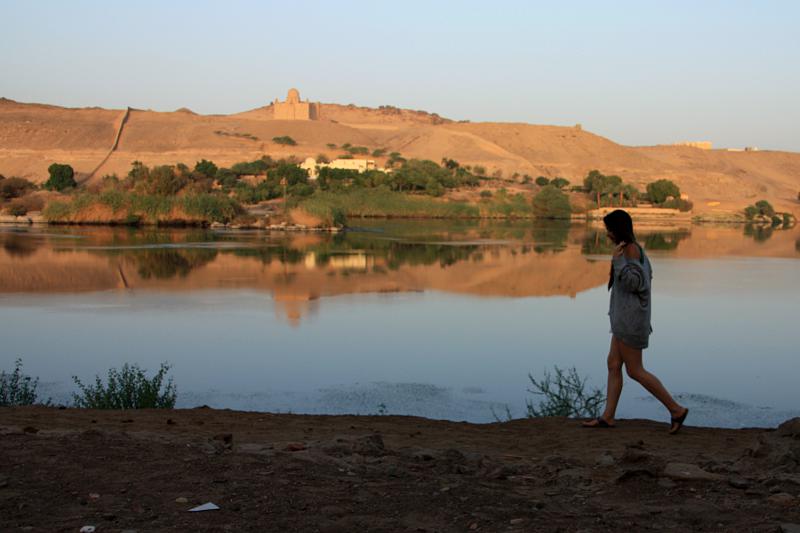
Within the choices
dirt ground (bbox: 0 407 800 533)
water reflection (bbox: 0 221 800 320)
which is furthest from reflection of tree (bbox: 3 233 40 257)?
dirt ground (bbox: 0 407 800 533)

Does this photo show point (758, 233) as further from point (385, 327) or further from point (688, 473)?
point (688, 473)

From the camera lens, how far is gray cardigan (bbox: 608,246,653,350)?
6.07m

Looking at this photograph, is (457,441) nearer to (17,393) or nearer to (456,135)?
(17,393)

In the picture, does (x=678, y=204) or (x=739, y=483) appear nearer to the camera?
(x=739, y=483)

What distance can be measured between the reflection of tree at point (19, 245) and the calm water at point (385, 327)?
0.68 feet

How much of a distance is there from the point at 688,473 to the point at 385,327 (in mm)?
7944

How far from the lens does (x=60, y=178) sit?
62.0 meters

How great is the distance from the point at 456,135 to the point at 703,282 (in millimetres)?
84337

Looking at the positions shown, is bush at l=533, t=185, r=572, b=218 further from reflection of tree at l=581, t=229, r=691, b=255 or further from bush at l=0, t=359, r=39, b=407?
bush at l=0, t=359, r=39, b=407

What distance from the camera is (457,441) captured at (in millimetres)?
5703

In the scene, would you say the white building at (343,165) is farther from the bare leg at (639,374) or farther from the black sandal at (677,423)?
the black sandal at (677,423)

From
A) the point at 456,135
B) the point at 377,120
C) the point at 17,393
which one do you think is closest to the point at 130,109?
the point at 456,135

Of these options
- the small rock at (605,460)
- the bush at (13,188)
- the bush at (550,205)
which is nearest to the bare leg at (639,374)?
the small rock at (605,460)

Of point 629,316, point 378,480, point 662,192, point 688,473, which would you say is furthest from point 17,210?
point 662,192
